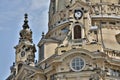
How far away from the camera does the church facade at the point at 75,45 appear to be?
50.4 meters

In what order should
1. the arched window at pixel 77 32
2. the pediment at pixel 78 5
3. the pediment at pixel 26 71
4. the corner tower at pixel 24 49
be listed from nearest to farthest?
the arched window at pixel 77 32 < the pediment at pixel 26 71 < the pediment at pixel 78 5 < the corner tower at pixel 24 49

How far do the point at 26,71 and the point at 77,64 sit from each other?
8.69 m

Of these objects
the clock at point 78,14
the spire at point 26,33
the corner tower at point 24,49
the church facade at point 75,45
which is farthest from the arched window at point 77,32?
the spire at point 26,33

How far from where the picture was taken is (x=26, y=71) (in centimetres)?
5650

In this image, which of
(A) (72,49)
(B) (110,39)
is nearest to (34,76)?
(A) (72,49)

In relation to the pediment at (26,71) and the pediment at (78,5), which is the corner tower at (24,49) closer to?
the pediment at (26,71)

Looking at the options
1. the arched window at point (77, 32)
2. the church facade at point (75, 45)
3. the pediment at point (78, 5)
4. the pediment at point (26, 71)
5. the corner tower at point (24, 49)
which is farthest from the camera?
the corner tower at point (24, 49)

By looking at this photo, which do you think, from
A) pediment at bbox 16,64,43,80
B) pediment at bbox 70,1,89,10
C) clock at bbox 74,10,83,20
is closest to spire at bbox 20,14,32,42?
pediment at bbox 16,64,43,80

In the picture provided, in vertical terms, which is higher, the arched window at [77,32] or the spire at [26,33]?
the spire at [26,33]

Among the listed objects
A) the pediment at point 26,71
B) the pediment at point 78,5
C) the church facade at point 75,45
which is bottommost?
the pediment at point 26,71

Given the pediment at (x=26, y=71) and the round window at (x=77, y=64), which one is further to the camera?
the pediment at (x=26, y=71)

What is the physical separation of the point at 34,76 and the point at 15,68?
32.3 ft

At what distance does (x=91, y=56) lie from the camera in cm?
5016

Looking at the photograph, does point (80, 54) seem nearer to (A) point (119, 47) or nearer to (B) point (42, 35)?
(A) point (119, 47)
